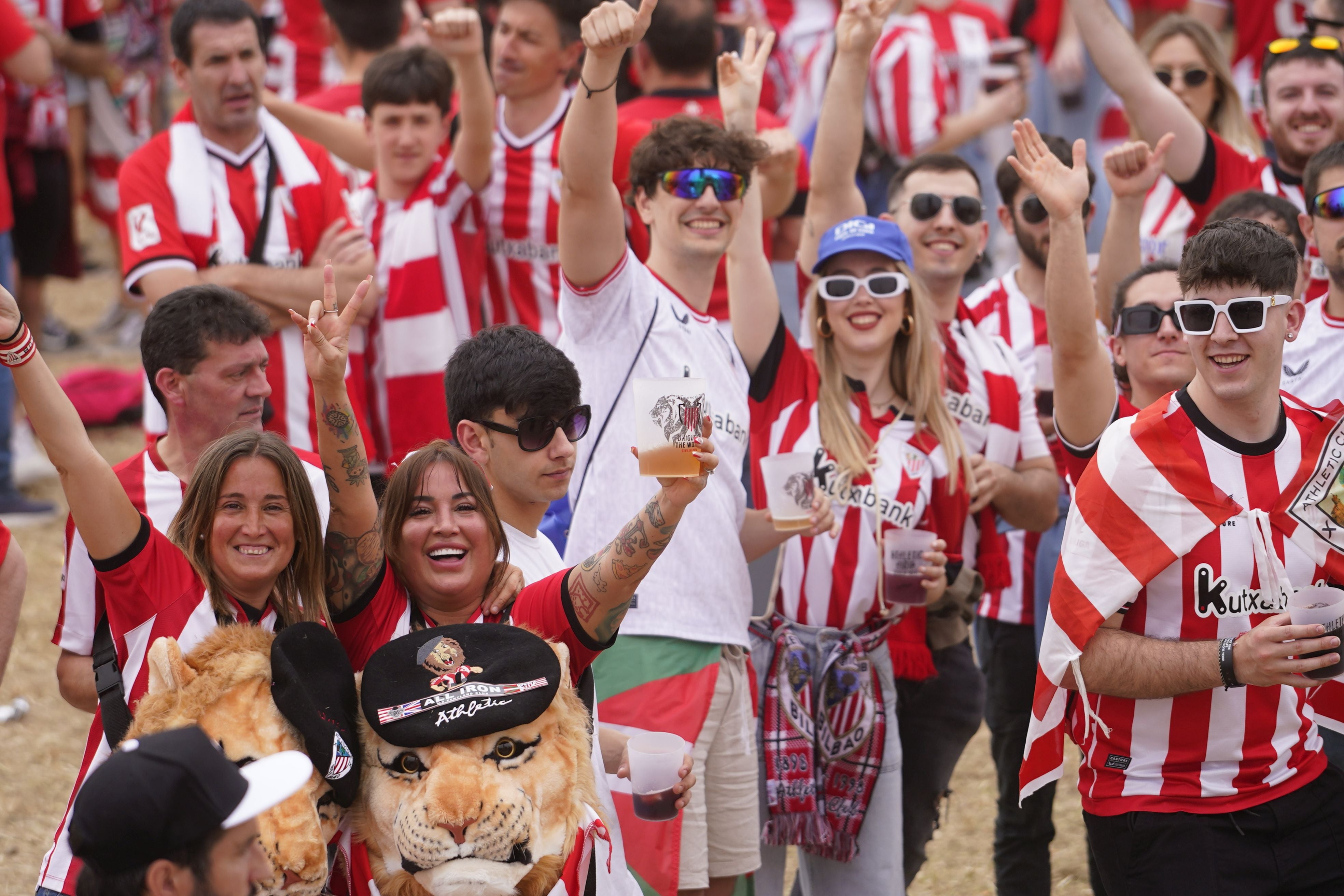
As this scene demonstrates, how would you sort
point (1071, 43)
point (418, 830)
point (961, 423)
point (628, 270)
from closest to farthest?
point (418, 830) < point (628, 270) < point (961, 423) < point (1071, 43)

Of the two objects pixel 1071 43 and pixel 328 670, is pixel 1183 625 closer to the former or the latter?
pixel 328 670

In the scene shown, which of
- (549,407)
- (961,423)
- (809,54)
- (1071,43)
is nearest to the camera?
(549,407)

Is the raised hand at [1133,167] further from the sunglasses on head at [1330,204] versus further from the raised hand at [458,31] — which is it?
the raised hand at [458,31]

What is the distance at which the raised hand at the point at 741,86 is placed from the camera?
15.6 ft

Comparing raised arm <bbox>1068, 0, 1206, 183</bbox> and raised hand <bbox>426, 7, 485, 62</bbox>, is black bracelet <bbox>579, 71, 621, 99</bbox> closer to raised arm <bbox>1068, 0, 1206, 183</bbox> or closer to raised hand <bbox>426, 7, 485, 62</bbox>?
raised hand <bbox>426, 7, 485, 62</bbox>

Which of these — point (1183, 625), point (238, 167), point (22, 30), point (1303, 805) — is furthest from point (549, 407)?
point (22, 30)

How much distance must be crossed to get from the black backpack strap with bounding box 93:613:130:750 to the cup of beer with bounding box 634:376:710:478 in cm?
124

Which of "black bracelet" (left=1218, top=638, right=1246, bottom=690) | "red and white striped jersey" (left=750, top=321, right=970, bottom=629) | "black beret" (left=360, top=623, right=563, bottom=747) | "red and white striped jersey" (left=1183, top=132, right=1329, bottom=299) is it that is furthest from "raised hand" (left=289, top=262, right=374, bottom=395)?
"red and white striped jersey" (left=1183, top=132, right=1329, bottom=299)

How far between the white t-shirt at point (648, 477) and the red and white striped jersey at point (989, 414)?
2.88 ft

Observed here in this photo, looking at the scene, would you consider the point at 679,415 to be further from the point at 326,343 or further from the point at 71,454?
the point at 71,454

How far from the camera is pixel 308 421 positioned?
5574 mm

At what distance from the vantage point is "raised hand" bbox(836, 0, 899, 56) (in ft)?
15.7

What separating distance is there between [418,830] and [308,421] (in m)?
3.09

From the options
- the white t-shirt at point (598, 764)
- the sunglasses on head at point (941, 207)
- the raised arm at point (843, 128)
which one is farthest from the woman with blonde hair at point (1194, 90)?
the white t-shirt at point (598, 764)
